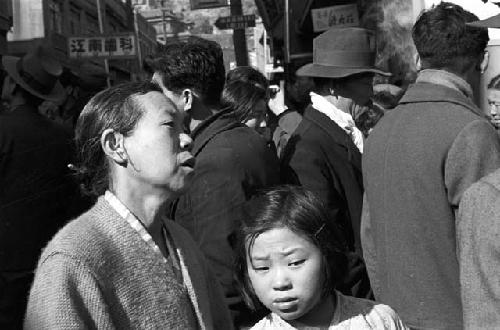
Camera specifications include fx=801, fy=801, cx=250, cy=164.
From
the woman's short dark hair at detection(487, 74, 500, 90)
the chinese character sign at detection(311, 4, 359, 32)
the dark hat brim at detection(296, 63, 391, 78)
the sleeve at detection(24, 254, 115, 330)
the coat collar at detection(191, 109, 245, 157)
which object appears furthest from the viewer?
the chinese character sign at detection(311, 4, 359, 32)

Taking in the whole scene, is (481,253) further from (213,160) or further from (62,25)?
(62,25)

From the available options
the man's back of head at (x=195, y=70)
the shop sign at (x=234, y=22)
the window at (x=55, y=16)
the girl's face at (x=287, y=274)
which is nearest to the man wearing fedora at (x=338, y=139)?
the man's back of head at (x=195, y=70)

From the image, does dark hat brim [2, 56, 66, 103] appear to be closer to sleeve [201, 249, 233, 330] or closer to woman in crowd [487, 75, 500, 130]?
woman in crowd [487, 75, 500, 130]

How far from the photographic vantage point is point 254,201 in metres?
2.66

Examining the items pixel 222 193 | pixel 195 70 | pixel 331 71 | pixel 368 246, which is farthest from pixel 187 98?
pixel 368 246

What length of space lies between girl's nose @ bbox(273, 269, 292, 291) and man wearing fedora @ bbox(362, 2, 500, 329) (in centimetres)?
106

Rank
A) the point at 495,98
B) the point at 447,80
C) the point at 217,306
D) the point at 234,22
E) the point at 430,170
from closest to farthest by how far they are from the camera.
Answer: the point at 217,306 → the point at 430,170 → the point at 447,80 → the point at 495,98 → the point at 234,22

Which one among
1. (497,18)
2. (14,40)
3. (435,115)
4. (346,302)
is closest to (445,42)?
→ (435,115)

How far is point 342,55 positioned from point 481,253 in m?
2.16

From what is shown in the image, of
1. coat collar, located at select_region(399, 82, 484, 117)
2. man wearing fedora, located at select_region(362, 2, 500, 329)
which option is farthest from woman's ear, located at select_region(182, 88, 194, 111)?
coat collar, located at select_region(399, 82, 484, 117)

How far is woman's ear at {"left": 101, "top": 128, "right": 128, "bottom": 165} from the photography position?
230 centimetres

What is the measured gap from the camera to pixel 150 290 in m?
2.15

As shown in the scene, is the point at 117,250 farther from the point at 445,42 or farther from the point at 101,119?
the point at 445,42

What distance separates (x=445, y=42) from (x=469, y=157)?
64 cm
